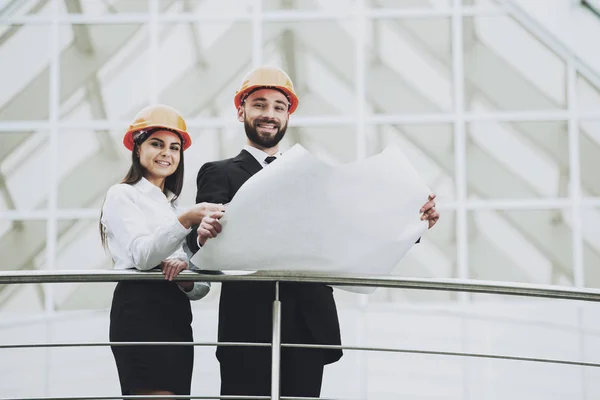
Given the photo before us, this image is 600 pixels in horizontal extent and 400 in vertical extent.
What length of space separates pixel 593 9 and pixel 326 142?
9.43 ft

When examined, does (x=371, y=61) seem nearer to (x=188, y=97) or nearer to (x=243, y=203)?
(x=188, y=97)

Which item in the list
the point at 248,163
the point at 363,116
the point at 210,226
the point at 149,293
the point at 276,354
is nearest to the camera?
the point at 210,226

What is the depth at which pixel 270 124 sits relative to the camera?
3.44 m

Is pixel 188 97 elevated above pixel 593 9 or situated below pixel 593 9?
below

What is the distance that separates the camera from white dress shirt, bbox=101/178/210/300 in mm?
3162

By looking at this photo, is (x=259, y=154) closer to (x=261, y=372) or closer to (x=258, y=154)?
(x=258, y=154)

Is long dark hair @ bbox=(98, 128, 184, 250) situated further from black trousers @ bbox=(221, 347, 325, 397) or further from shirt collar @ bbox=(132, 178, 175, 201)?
black trousers @ bbox=(221, 347, 325, 397)

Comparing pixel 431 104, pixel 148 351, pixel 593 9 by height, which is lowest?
pixel 148 351

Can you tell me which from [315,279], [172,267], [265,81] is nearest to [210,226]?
[172,267]

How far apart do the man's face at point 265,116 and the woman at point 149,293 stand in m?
0.38

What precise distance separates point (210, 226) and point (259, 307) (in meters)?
0.46

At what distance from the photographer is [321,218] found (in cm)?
304

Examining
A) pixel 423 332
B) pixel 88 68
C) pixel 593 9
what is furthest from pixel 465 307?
pixel 88 68

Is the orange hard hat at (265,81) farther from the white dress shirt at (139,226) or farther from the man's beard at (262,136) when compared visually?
the white dress shirt at (139,226)
